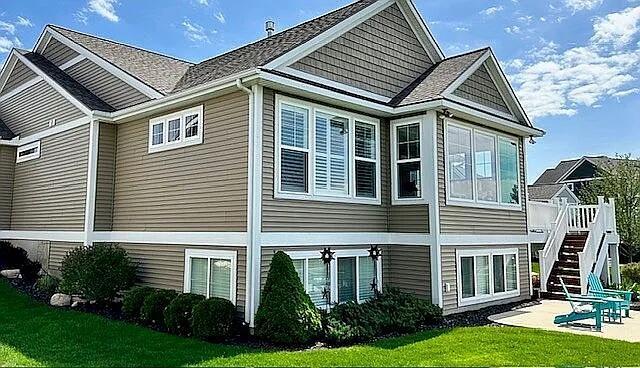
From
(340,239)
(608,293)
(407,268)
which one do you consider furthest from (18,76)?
(608,293)

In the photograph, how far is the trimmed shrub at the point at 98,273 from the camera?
36.7ft

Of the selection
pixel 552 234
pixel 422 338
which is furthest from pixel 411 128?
pixel 552 234

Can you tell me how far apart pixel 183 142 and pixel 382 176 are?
4.52 metres

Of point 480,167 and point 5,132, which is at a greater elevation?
point 5,132

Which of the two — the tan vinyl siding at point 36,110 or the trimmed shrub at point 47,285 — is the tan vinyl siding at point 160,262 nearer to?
the trimmed shrub at point 47,285

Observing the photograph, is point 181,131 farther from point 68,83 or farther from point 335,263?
point 68,83

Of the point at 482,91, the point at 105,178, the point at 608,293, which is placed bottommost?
the point at 608,293

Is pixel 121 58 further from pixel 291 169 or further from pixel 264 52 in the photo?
pixel 291 169

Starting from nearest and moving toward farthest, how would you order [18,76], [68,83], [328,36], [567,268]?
1. [328,36]
2. [68,83]
3. [567,268]
4. [18,76]

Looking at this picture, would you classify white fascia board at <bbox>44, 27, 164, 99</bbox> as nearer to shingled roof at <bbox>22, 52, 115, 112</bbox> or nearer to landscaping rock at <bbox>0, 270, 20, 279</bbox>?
shingled roof at <bbox>22, 52, 115, 112</bbox>

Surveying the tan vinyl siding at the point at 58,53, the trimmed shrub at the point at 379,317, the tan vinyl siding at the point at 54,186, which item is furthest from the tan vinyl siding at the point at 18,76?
the trimmed shrub at the point at 379,317

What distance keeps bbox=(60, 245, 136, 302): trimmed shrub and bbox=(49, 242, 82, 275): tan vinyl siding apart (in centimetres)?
178

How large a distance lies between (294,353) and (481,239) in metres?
6.50

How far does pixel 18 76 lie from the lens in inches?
678
